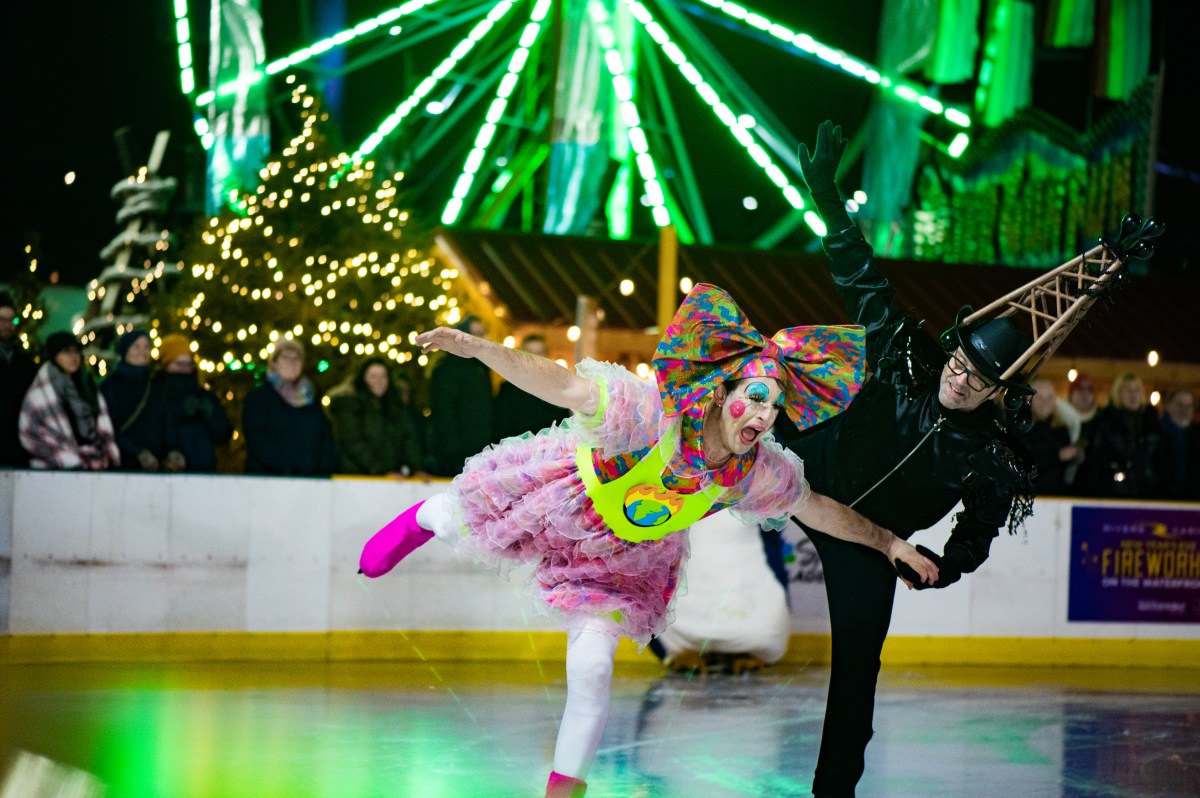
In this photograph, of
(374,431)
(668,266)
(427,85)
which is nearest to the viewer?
(374,431)

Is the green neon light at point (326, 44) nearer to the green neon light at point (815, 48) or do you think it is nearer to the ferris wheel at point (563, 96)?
the ferris wheel at point (563, 96)

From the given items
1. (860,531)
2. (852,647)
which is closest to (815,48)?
(852,647)

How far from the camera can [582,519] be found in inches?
148

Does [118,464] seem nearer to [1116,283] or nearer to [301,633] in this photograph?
[301,633]

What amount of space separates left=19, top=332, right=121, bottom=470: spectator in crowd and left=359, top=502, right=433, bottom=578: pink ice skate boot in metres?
3.36

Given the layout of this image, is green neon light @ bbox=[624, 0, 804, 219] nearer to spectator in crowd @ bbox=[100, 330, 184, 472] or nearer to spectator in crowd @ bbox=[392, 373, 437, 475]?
spectator in crowd @ bbox=[392, 373, 437, 475]

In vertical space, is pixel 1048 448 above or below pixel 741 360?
below

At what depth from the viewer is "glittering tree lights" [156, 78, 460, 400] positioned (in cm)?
1255

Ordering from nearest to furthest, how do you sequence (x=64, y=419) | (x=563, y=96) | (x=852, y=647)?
(x=852, y=647) < (x=64, y=419) < (x=563, y=96)

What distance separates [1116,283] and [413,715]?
354cm

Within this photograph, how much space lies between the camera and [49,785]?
425cm

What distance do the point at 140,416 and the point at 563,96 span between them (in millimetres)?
6688

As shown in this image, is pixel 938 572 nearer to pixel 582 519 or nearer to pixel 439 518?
pixel 582 519

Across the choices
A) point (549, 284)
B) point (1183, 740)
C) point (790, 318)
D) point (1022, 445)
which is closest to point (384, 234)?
point (549, 284)
